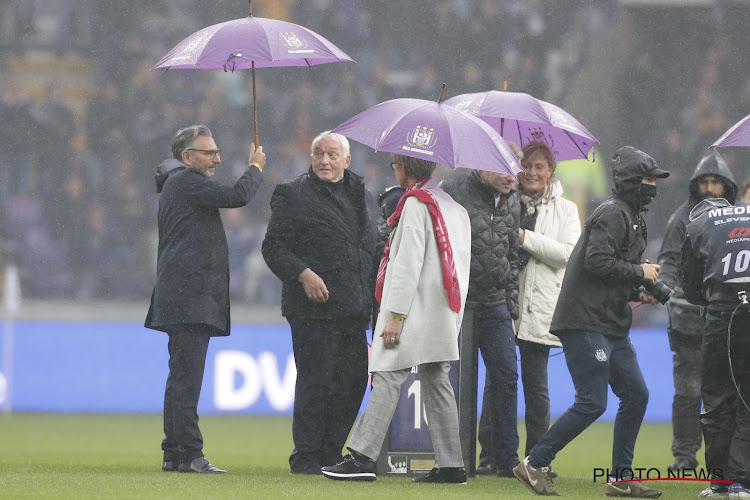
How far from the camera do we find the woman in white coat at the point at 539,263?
7.89 metres

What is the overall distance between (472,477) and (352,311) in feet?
3.98

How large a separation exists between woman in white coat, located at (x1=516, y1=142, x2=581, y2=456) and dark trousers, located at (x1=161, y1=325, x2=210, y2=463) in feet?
6.61

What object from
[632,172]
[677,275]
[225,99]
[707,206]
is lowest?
[677,275]

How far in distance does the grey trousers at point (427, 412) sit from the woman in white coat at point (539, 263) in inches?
48.5

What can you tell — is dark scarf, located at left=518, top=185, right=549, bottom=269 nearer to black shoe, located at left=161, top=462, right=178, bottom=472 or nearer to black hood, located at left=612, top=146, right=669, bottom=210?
black hood, located at left=612, top=146, right=669, bottom=210

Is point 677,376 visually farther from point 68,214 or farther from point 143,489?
point 68,214

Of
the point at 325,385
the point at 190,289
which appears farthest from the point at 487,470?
the point at 190,289

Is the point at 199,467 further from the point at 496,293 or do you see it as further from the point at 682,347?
the point at 682,347

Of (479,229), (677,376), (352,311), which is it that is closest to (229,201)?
(352,311)

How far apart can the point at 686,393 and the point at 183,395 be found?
143 inches

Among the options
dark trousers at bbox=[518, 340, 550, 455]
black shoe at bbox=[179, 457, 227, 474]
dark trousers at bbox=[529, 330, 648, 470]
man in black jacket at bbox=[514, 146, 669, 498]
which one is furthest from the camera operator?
black shoe at bbox=[179, 457, 227, 474]

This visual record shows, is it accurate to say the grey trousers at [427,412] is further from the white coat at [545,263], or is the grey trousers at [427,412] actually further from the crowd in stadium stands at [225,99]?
the crowd in stadium stands at [225,99]

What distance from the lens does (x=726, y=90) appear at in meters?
17.3

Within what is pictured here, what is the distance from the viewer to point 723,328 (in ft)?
21.2
